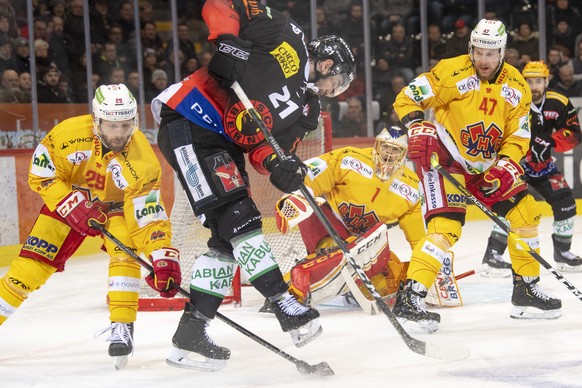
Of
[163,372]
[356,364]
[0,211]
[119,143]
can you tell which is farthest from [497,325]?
[0,211]

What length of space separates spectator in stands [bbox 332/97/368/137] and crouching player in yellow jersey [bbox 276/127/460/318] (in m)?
2.94

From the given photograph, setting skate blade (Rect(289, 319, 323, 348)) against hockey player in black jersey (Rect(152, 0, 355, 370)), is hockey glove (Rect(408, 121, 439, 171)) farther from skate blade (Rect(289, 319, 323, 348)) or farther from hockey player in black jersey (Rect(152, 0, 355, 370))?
skate blade (Rect(289, 319, 323, 348))

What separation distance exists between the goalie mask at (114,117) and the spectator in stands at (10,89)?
3.10 m

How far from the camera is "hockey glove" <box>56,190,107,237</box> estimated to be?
3.08 meters

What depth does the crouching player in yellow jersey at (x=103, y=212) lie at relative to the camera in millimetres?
3098

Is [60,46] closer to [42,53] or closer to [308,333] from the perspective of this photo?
[42,53]

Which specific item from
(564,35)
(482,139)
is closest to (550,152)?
(482,139)

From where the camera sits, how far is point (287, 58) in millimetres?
2840

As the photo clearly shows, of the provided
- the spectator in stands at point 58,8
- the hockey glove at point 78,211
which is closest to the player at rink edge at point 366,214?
the hockey glove at point 78,211

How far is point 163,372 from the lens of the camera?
3047 mm

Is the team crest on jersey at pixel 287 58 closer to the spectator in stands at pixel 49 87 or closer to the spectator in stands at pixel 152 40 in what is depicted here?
the spectator in stands at pixel 49 87

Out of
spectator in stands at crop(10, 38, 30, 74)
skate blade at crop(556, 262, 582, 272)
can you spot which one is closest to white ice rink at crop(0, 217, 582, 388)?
skate blade at crop(556, 262, 582, 272)

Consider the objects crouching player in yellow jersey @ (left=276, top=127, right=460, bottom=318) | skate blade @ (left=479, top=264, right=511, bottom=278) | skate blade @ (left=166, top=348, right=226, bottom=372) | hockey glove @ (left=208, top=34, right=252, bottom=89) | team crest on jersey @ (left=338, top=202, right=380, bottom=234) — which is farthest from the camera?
skate blade @ (left=479, top=264, right=511, bottom=278)

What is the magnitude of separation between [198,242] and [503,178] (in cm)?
156
